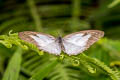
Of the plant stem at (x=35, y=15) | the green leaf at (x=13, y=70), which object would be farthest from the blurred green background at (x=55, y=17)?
the green leaf at (x=13, y=70)

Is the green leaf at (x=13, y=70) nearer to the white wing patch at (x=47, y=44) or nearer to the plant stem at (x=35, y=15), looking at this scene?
the white wing patch at (x=47, y=44)

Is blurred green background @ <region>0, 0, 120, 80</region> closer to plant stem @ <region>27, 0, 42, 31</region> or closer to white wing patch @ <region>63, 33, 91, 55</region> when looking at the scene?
plant stem @ <region>27, 0, 42, 31</region>

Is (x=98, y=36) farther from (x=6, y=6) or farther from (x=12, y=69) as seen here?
(x=6, y=6)

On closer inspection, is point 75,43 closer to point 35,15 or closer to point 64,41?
point 64,41

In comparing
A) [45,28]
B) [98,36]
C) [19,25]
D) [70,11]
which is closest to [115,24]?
[70,11]

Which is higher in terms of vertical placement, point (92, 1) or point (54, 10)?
point (92, 1)

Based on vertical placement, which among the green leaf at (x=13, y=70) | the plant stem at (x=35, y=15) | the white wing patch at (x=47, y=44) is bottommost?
the green leaf at (x=13, y=70)

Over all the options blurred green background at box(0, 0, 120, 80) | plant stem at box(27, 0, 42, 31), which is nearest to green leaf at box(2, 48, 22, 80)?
blurred green background at box(0, 0, 120, 80)
